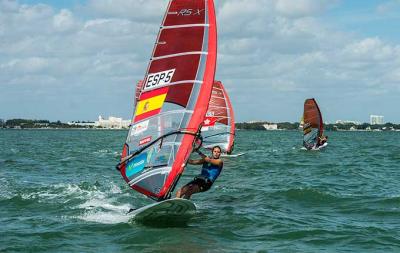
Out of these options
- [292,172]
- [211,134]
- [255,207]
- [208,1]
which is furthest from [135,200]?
[211,134]

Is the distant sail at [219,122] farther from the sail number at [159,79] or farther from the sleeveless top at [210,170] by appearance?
the sail number at [159,79]

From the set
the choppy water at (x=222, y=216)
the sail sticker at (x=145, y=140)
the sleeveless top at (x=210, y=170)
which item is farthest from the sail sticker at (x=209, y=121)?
the sail sticker at (x=145, y=140)

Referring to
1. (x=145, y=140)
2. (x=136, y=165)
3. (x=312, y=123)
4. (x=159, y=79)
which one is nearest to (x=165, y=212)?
(x=136, y=165)

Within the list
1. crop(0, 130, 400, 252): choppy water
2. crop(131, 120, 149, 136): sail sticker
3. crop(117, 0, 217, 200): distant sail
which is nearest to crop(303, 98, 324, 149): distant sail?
crop(0, 130, 400, 252): choppy water

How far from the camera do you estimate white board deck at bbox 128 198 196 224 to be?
9.47m

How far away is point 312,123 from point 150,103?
84.5 feet

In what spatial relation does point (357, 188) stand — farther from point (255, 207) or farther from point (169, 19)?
point (169, 19)

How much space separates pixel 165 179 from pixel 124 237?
1.59m

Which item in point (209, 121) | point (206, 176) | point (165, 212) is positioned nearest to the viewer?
point (165, 212)

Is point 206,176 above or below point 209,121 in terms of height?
below

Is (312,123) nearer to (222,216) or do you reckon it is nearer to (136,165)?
(222,216)

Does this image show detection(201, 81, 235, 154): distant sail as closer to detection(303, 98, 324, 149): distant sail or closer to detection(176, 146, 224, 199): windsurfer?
detection(303, 98, 324, 149): distant sail

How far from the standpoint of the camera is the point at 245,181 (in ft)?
53.3

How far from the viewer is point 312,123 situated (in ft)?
114
